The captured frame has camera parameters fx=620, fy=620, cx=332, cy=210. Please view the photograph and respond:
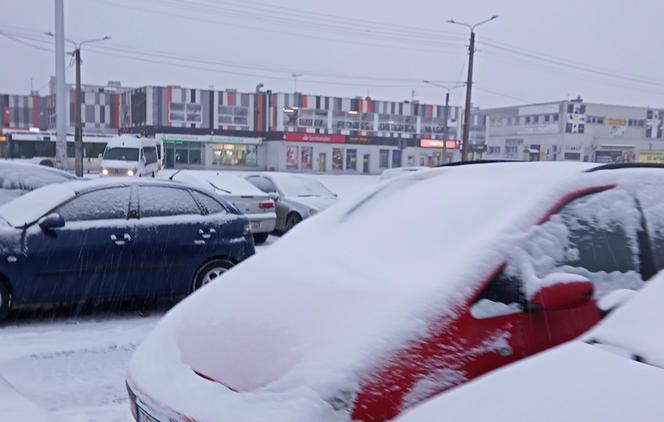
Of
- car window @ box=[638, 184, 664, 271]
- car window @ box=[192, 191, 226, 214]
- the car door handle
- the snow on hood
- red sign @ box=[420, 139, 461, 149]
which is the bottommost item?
the car door handle

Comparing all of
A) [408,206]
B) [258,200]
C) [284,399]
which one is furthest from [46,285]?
[258,200]

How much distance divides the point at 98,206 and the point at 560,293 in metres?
5.44

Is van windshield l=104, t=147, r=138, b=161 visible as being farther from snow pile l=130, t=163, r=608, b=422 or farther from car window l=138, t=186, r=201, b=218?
snow pile l=130, t=163, r=608, b=422

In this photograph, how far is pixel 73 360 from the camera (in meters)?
5.25

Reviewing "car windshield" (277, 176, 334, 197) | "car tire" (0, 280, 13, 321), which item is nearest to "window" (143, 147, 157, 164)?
"car windshield" (277, 176, 334, 197)

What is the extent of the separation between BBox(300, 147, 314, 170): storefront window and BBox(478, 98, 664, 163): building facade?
23129 millimetres

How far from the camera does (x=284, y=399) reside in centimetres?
225

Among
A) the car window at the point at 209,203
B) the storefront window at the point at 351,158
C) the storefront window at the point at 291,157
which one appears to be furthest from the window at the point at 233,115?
the car window at the point at 209,203

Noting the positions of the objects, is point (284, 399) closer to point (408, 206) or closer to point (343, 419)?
point (343, 419)

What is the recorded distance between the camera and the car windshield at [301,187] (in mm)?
13914

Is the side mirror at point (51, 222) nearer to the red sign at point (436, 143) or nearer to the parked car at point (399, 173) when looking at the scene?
the parked car at point (399, 173)

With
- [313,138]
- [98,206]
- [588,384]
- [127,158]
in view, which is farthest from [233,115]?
[588,384]

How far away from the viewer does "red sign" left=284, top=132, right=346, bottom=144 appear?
64.0 m

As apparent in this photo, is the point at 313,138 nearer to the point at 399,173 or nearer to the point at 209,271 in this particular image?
the point at 399,173
